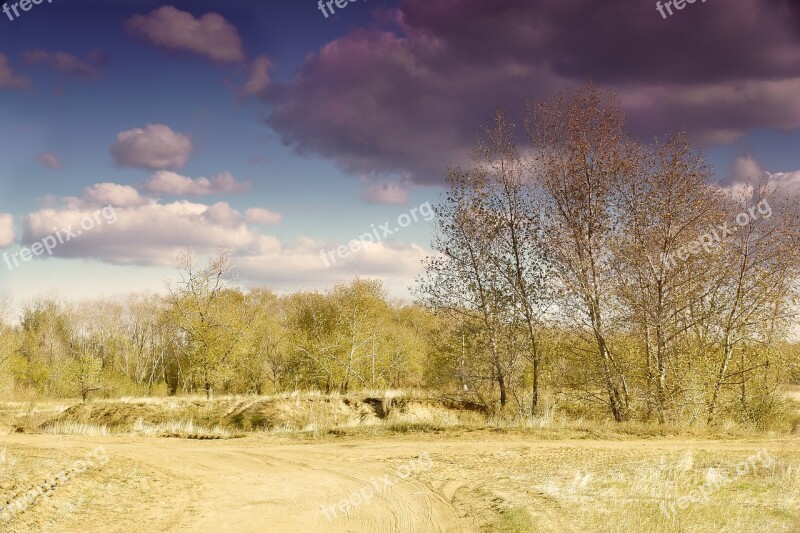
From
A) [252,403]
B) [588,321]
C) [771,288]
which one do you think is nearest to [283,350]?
[252,403]

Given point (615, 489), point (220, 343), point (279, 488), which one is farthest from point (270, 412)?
point (615, 489)

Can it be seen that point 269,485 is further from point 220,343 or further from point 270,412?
point 220,343

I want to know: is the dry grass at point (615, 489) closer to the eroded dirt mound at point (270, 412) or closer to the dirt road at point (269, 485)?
the dirt road at point (269, 485)

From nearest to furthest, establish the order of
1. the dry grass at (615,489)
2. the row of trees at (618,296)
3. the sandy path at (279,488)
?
the dry grass at (615,489) < the sandy path at (279,488) < the row of trees at (618,296)

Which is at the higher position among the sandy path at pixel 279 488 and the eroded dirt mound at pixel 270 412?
the sandy path at pixel 279 488

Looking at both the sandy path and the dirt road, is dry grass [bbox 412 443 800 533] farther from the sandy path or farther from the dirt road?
the sandy path

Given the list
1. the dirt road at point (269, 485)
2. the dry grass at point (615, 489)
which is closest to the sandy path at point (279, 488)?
the dirt road at point (269, 485)

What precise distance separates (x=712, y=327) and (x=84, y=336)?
81972 millimetres

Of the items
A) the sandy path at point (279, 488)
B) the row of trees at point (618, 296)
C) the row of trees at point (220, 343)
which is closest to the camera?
the sandy path at point (279, 488)

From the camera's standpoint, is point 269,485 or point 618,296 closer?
point 269,485

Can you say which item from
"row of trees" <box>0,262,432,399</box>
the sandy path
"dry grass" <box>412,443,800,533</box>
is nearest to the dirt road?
the sandy path

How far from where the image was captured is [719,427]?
68.8 feet

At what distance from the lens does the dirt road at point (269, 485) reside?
9.82m

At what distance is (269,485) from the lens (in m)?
12.8
